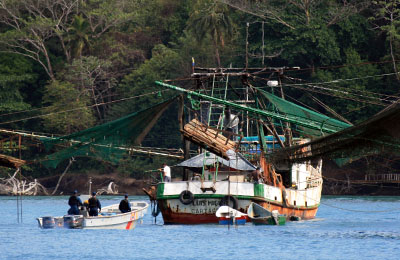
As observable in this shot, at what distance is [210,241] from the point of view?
34688 mm

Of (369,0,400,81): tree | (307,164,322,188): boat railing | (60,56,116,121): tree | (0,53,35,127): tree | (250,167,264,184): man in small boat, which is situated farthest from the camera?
(0,53,35,127): tree

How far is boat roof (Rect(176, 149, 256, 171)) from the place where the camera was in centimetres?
3942

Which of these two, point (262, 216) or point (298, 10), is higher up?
→ point (298, 10)

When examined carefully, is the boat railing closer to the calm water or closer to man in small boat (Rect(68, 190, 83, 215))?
the calm water

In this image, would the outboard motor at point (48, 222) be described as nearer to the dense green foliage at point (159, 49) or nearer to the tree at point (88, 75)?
the dense green foliage at point (159, 49)

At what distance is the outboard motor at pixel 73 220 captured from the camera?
38219mm

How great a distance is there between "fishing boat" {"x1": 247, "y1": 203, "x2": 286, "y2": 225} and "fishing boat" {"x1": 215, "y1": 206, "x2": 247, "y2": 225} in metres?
0.55

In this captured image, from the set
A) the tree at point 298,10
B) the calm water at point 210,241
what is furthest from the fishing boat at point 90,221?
the tree at point 298,10

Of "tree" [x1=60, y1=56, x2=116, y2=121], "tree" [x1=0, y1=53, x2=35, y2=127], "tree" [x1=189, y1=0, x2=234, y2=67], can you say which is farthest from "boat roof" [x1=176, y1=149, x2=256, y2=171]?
"tree" [x1=0, y1=53, x2=35, y2=127]

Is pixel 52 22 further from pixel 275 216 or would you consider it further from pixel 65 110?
pixel 275 216

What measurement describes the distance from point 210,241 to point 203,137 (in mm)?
4463

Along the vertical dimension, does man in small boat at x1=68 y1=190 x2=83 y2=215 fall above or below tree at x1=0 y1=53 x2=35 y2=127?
below

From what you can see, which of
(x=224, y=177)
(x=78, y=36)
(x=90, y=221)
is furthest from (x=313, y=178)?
(x=78, y=36)

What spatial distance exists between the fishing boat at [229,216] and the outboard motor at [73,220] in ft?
18.6
